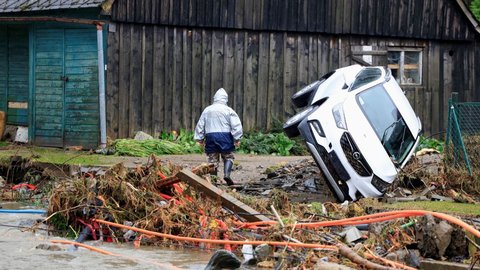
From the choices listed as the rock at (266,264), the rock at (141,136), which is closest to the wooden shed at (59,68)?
the rock at (141,136)

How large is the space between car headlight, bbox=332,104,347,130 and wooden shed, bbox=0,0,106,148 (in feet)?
25.4

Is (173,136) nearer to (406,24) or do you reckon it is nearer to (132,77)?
(132,77)

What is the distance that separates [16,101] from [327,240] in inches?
594

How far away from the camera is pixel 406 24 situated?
86.4ft

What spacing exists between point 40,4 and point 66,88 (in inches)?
81.8

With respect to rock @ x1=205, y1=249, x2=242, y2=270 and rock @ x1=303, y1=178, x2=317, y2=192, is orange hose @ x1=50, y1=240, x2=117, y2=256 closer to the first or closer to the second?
rock @ x1=205, y1=249, x2=242, y2=270

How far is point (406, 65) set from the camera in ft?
87.4

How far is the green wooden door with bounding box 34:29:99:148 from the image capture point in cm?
2188

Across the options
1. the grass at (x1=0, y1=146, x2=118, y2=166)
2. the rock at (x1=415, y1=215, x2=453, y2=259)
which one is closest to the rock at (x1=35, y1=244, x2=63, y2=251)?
the rock at (x1=415, y1=215, x2=453, y2=259)

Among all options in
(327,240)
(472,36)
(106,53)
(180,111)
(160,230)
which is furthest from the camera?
(472,36)

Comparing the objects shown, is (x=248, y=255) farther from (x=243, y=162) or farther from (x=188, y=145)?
(x=188, y=145)

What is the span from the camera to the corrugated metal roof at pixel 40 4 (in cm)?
2130

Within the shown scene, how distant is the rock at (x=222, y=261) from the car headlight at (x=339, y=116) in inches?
200

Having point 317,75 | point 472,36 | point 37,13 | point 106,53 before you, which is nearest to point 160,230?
point 106,53
